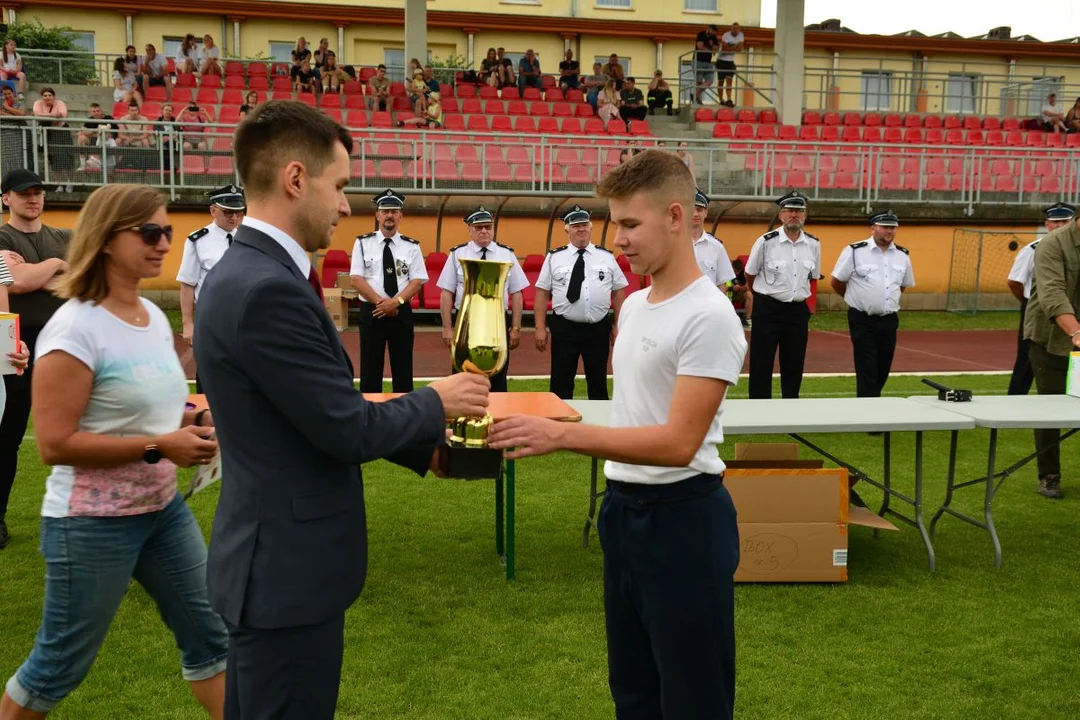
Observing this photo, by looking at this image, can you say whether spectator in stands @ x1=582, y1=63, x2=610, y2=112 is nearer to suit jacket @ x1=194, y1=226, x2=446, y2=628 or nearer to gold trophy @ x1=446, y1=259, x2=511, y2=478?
gold trophy @ x1=446, y1=259, x2=511, y2=478

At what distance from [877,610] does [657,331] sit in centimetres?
303

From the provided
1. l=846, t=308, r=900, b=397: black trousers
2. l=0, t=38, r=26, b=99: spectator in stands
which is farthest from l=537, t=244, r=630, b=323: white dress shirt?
l=0, t=38, r=26, b=99: spectator in stands

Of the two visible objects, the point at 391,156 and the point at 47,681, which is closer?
the point at 47,681

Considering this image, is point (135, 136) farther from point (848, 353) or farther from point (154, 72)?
point (848, 353)

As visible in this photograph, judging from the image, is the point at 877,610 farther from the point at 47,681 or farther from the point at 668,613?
the point at 47,681

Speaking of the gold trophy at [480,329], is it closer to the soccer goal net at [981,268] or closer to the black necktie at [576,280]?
the black necktie at [576,280]

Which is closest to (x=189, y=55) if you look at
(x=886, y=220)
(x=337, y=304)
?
(x=337, y=304)

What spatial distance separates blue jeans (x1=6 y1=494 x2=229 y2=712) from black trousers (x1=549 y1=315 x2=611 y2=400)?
239 inches

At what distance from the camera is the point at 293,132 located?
6.36ft

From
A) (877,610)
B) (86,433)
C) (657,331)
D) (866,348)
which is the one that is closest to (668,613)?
(657,331)

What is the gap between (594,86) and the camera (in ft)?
81.8

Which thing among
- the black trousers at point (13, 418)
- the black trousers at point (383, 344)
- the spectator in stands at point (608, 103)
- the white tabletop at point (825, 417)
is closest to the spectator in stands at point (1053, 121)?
the spectator in stands at point (608, 103)

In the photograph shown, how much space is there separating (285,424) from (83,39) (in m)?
34.3

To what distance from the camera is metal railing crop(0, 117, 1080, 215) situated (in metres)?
14.8
